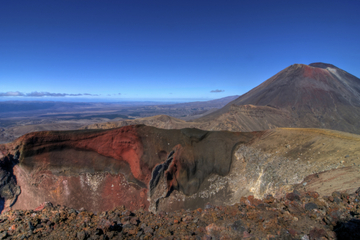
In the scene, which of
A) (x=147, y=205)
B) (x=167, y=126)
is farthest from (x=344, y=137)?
(x=167, y=126)

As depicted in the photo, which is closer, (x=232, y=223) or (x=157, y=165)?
(x=232, y=223)

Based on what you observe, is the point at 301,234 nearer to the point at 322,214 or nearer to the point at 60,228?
the point at 322,214

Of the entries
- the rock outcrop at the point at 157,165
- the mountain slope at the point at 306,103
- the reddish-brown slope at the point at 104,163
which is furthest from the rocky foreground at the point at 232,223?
the mountain slope at the point at 306,103

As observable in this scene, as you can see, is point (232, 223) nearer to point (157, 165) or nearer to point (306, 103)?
point (157, 165)

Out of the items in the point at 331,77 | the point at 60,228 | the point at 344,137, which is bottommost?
the point at 60,228

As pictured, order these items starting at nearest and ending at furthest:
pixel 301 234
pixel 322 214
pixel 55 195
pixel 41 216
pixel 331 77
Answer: pixel 301 234 < pixel 322 214 < pixel 41 216 < pixel 55 195 < pixel 331 77

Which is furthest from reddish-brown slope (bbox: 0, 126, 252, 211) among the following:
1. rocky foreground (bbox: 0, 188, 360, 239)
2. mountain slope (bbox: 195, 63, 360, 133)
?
Answer: mountain slope (bbox: 195, 63, 360, 133)

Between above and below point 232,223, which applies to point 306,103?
above

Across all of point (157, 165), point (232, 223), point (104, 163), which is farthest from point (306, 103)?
point (104, 163)
